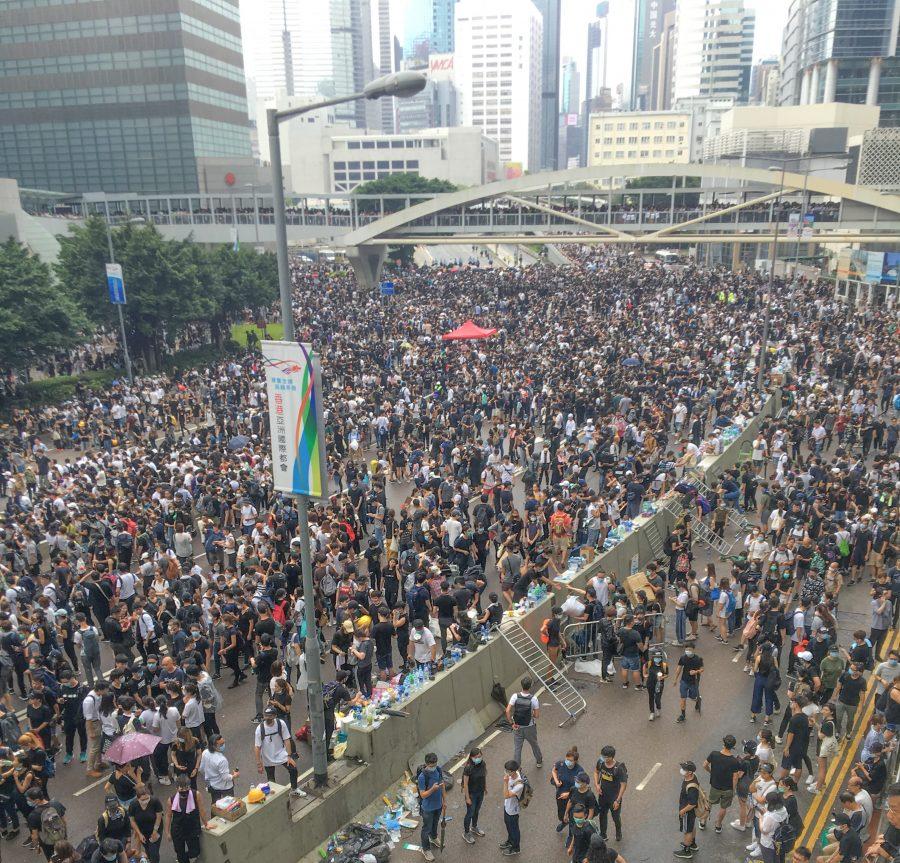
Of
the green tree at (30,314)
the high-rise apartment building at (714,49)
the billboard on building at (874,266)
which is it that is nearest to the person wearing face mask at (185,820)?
the green tree at (30,314)

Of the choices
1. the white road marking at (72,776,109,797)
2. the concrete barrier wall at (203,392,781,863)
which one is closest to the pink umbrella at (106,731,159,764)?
the concrete barrier wall at (203,392,781,863)

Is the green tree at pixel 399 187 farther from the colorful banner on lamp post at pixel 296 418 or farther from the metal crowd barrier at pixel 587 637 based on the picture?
the colorful banner on lamp post at pixel 296 418

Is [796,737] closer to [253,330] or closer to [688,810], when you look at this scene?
[688,810]

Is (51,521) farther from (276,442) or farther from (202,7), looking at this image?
(202,7)

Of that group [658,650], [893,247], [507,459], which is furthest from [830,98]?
[658,650]

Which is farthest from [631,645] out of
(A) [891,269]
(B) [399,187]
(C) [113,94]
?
(B) [399,187]
